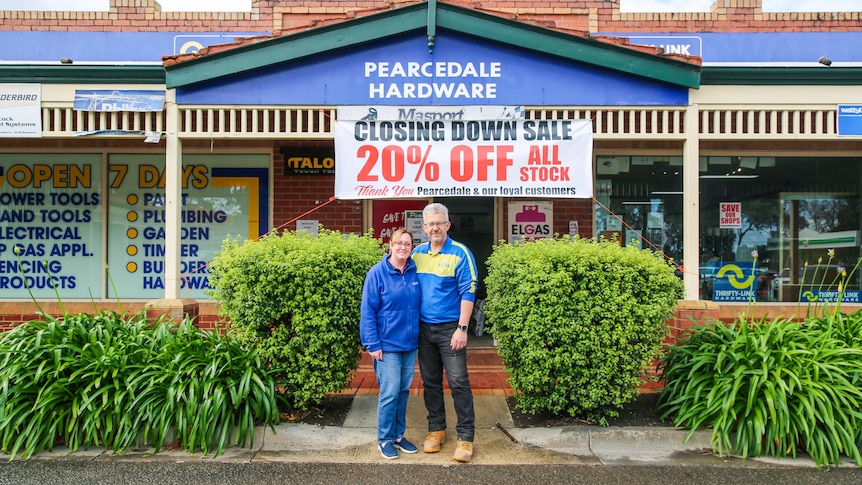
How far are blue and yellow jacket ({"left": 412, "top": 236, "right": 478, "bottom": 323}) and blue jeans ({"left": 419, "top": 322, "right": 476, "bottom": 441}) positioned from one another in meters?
0.09

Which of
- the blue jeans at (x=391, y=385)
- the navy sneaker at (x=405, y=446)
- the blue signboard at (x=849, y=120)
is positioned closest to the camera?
the blue jeans at (x=391, y=385)

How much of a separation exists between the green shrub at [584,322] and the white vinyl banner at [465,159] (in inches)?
61.3

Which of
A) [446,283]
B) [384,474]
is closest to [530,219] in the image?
[446,283]

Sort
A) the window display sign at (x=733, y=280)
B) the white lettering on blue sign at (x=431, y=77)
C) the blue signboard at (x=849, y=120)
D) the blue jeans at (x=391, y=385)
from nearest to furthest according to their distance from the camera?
the blue jeans at (x=391, y=385) < the blue signboard at (x=849, y=120) < the white lettering on blue sign at (x=431, y=77) < the window display sign at (x=733, y=280)

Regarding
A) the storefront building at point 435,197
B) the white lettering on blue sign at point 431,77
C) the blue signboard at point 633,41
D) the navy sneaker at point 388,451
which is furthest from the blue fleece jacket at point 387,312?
the blue signboard at point 633,41

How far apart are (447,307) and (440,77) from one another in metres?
3.04

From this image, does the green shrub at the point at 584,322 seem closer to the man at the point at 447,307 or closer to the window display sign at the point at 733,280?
the man at the point at 447,307

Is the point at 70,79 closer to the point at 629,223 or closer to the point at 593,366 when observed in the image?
the point at 593,366

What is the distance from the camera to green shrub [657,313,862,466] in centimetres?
439

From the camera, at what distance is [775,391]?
175 inches

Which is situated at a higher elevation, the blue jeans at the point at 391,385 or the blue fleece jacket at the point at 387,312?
the blue fleece jacket at the point at 387,312

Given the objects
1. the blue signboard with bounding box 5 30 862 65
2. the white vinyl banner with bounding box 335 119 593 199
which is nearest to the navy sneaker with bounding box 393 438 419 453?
the white vinyl banner with bounding box 335 119 593 199

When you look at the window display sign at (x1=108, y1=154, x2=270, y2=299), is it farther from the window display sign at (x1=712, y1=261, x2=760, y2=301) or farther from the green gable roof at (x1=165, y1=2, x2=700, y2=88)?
the window display sign at (x1=712, y1=261, x2=760, y2=301)

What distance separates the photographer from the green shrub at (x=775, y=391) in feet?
14.4
